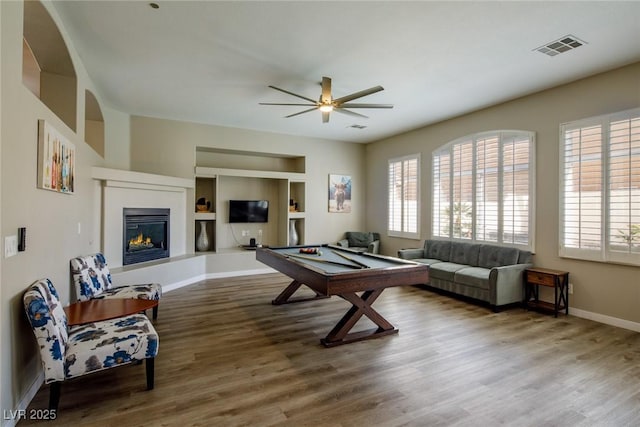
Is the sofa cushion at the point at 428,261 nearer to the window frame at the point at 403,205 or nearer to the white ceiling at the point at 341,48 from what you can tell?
the window frame at the point at 403,205

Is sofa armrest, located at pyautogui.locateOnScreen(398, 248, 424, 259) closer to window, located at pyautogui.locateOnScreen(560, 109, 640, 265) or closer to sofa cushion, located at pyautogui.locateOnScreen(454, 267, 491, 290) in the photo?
sofa cushion, located at pyautogui.locateOnScreen(454, 267, 491, 290)

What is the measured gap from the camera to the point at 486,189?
5402 millimetres

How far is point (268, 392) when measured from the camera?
2.49m

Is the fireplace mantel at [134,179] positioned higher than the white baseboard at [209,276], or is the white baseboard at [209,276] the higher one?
the fireplace mantel at [134,179]

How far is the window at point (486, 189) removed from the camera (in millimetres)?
4891

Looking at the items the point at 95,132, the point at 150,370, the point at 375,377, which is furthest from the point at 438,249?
the point at 95,132

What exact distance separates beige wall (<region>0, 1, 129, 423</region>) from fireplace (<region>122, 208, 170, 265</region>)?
2.05 meters

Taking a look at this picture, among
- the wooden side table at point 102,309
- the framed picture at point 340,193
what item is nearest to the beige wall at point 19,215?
the wooden side table at point 102,309

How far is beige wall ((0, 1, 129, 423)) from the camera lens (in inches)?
75.0

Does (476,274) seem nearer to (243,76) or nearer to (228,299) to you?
(228,299)

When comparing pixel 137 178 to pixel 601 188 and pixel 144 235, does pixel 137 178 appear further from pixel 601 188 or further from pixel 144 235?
pixel 601 188

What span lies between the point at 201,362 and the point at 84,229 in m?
2.25

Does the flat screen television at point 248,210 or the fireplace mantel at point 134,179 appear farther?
the flat screen television at point 248,210

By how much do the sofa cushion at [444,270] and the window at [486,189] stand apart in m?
0.64
